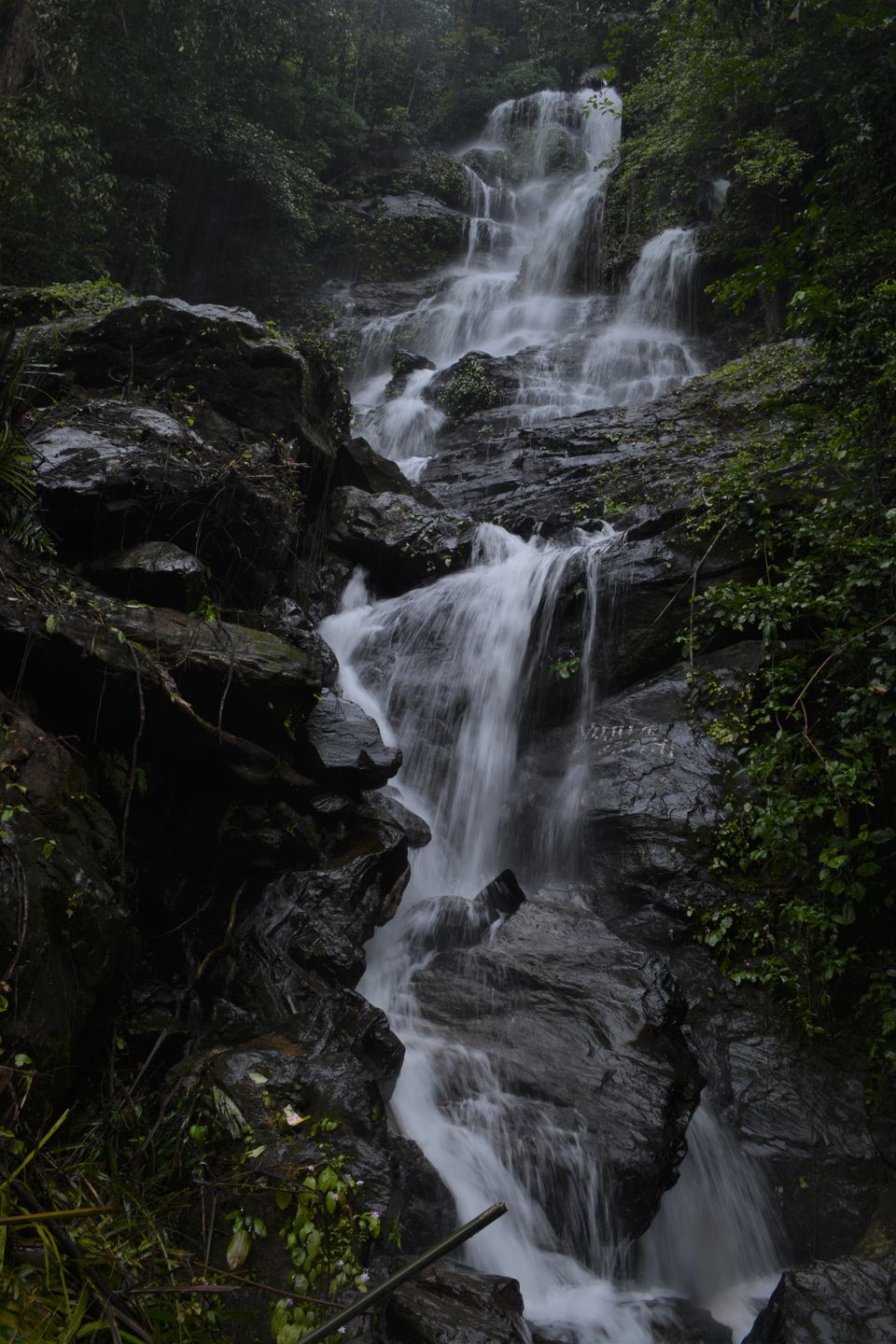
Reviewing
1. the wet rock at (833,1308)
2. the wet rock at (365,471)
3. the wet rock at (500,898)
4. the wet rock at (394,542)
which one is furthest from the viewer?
the wet rock at (365,471)

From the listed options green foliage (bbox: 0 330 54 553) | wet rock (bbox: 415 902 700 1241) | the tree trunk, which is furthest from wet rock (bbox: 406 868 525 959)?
the tree trunk

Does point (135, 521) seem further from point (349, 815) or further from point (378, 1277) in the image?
Result: point (378, 1277)

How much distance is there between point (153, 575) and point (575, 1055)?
4111 millimetres

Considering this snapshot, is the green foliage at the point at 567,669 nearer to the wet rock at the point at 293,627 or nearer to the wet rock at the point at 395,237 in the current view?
the wet rock at the point at 293,627

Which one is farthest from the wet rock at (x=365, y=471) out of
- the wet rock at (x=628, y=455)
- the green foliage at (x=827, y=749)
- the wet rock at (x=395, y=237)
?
the wet rock at (x=395, y=237)

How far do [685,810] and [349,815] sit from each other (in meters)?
2.68

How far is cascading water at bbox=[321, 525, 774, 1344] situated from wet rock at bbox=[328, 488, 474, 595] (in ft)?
0.89

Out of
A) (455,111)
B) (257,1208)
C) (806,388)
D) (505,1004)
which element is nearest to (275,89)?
(455,111)

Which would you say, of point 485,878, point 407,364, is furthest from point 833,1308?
point 407,364

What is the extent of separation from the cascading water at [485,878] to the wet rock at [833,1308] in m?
0.62

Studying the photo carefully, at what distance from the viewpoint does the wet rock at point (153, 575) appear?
5.45 metres

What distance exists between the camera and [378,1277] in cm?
302

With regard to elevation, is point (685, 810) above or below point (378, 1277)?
above

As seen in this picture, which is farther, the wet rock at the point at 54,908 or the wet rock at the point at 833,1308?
the wet rock at the point at 833,1308
